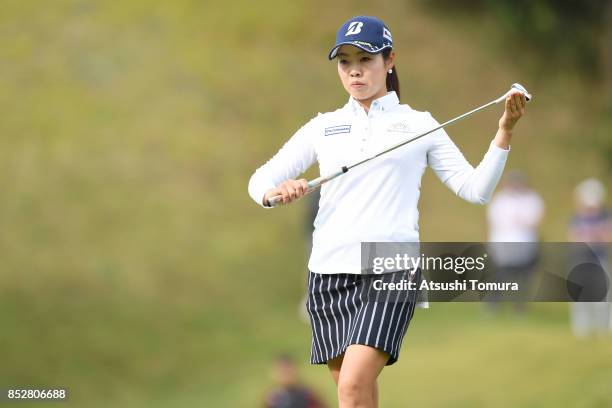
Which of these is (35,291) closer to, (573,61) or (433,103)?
(433,103)

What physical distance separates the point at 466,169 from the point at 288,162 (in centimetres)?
91

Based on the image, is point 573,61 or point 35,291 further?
point 573,61

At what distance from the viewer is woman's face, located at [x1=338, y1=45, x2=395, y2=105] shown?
6727mm

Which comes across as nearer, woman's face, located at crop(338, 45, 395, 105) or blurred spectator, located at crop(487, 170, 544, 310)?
woman's face, located at crop(338, 45, 395, 105)

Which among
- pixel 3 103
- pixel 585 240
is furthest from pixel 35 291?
pixel 585 240

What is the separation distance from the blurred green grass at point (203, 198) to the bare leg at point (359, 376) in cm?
1067

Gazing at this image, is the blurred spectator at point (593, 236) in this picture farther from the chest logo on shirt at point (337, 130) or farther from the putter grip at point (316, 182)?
the putter grip at point (316, 182)

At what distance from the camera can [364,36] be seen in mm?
6664

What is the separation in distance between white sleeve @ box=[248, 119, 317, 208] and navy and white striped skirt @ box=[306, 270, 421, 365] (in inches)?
20.9

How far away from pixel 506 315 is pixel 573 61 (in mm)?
11455

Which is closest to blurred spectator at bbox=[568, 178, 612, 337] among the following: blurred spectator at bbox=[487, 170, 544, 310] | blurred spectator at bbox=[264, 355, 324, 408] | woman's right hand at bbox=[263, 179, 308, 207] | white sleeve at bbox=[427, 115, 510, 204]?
blurred spectator at bbox=[487, 170, 544, 310]

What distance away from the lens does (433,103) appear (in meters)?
28.3

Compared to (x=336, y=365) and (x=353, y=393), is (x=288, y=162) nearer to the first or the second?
(x=336, y=365)

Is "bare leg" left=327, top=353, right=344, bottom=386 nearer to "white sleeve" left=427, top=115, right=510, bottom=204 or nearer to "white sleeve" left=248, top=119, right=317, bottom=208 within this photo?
"white sleeve" left=248, top=119, right=317, bottom=208
